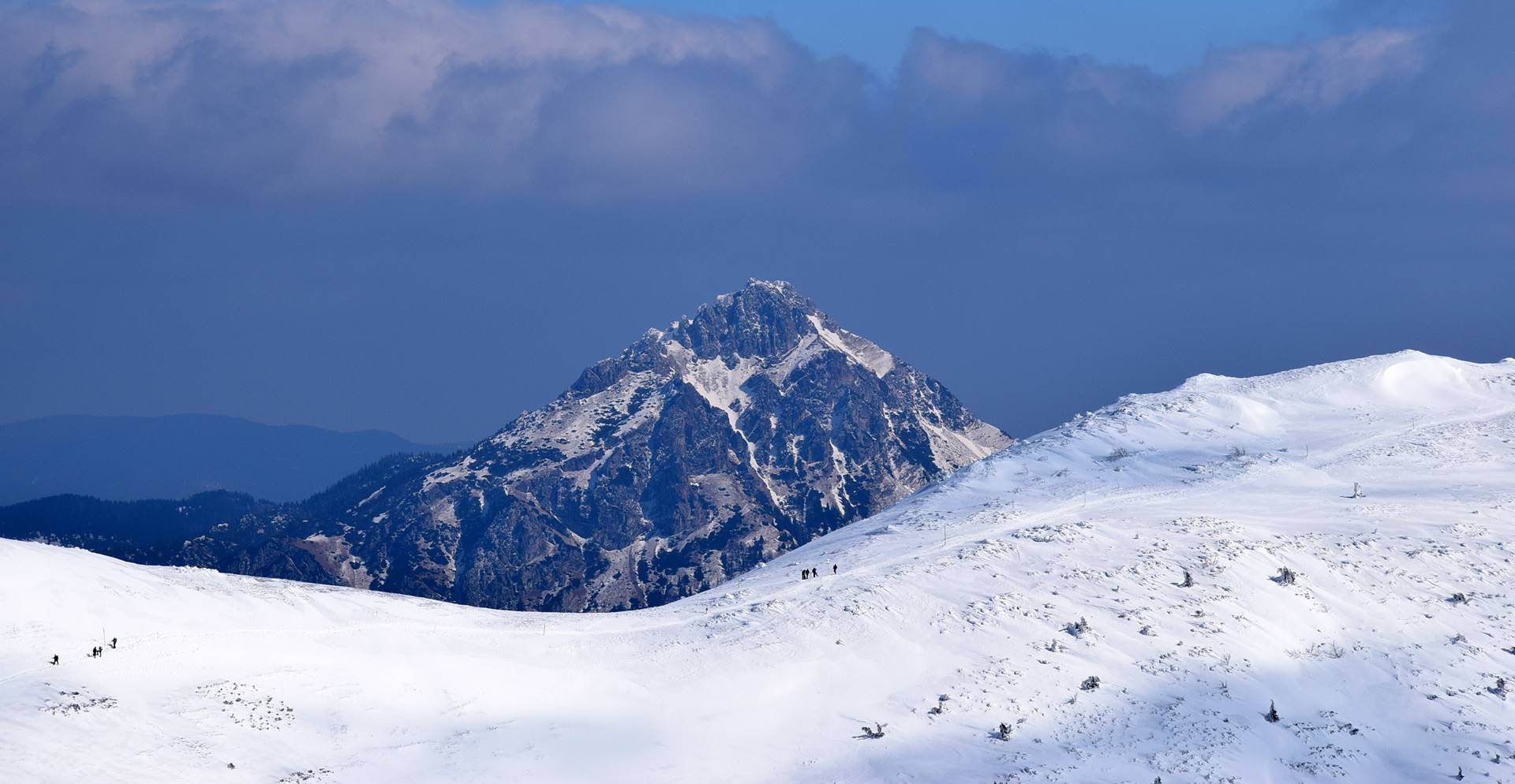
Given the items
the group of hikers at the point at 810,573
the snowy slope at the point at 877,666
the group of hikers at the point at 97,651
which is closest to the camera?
the snowy slope at the point at 877,666

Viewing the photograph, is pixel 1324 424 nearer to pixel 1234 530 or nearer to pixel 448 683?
pixel 1234 530

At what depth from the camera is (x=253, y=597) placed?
78.1 meters

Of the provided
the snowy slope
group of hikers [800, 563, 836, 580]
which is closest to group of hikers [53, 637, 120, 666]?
the snowy slope

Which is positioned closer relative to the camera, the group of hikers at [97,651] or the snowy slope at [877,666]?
the snowy slope at [877,666]

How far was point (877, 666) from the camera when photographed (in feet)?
234

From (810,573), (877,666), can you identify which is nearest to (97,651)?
(877,666)

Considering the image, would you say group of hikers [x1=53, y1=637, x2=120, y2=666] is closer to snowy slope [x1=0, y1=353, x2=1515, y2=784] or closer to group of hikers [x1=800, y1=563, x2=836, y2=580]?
snowy slope [x1=0, y1=353, x2=1515, y2=784]

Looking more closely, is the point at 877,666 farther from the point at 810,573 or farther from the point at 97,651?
the point at 97,651

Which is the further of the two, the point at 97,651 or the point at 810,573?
the point at 810,573

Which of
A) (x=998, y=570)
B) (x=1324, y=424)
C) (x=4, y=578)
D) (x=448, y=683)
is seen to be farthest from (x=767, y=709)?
(x=1324, y=424)

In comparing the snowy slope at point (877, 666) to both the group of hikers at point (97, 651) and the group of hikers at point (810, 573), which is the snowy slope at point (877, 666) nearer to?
the group of hikers at point (97, 651)

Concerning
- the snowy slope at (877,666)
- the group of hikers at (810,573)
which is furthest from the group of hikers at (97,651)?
the group of hikers at (810,573)

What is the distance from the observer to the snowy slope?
60.7m

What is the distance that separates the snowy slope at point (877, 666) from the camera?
6069 cm
